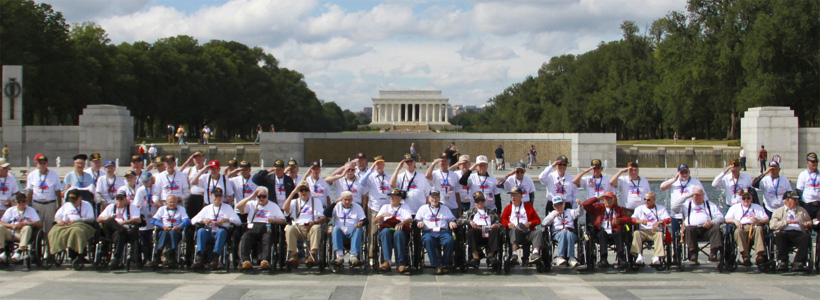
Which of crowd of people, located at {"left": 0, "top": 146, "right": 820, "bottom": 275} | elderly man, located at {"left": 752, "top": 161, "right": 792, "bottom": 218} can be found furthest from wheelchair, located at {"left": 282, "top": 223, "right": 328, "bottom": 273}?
elderly man, located at {"left": 752, "top": 161, "right": 792, "bottom": 218}

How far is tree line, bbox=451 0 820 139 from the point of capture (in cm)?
4075

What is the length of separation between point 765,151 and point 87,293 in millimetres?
26883

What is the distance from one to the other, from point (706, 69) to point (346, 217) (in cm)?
3963

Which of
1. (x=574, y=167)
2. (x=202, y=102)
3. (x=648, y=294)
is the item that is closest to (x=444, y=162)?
(x=648, y=294)

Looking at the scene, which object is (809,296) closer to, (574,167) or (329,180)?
(329,180)

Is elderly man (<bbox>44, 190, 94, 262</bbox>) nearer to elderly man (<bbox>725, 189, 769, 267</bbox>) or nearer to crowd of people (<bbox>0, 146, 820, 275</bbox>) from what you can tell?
crowd of people (<bbox>0, 146, 820, 275</bbox>)

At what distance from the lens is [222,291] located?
880 centimetres

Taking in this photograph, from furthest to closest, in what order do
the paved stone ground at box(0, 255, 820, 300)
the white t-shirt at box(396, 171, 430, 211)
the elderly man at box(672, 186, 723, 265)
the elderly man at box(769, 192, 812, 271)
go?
the white t-shirt at box(396, 171, 430, 211) < the elderly man at box(672, 186, 723, 265) < the elderly man at box(769, 192, 812, 271) < the paved stone ground at box(0, 255, 820, 300)

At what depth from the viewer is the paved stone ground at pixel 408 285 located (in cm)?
856

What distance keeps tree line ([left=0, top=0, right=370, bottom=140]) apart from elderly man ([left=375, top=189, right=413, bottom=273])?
107ft

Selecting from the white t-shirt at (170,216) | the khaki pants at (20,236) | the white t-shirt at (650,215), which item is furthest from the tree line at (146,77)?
the white t-shirt at (650,215)

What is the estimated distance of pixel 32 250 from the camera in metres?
10.4

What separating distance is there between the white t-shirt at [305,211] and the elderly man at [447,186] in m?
1.69

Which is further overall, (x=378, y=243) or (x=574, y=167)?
(x=574, y=167)
